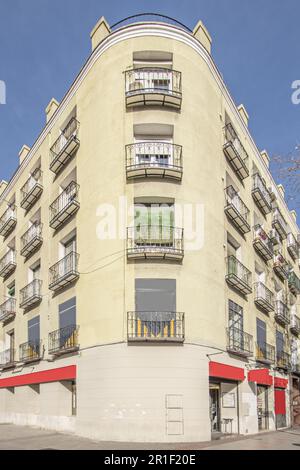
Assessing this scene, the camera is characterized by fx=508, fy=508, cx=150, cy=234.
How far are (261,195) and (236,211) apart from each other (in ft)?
20.3

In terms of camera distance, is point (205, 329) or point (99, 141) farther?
point (99, 141)

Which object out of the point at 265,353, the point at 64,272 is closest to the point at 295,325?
the point at 265,353

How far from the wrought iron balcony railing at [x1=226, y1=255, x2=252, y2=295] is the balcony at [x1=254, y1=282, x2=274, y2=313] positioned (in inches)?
50.8

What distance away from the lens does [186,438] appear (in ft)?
64.4

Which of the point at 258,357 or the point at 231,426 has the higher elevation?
the point at 258,357

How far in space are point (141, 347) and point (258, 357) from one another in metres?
10.3

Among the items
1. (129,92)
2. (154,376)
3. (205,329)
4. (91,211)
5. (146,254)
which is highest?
(129,92)

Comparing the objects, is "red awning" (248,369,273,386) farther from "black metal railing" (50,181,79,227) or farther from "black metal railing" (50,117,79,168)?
"black metal railing" (50,117,79,168)

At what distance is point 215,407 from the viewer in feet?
79.2

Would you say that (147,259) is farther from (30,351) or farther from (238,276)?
(30,351)

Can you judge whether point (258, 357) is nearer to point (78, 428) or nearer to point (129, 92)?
point (78, 428)

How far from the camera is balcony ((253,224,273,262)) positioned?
30186mm

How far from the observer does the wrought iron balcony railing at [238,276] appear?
24750 mm

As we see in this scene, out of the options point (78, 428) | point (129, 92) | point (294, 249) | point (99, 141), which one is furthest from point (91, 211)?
point (294, 249)
